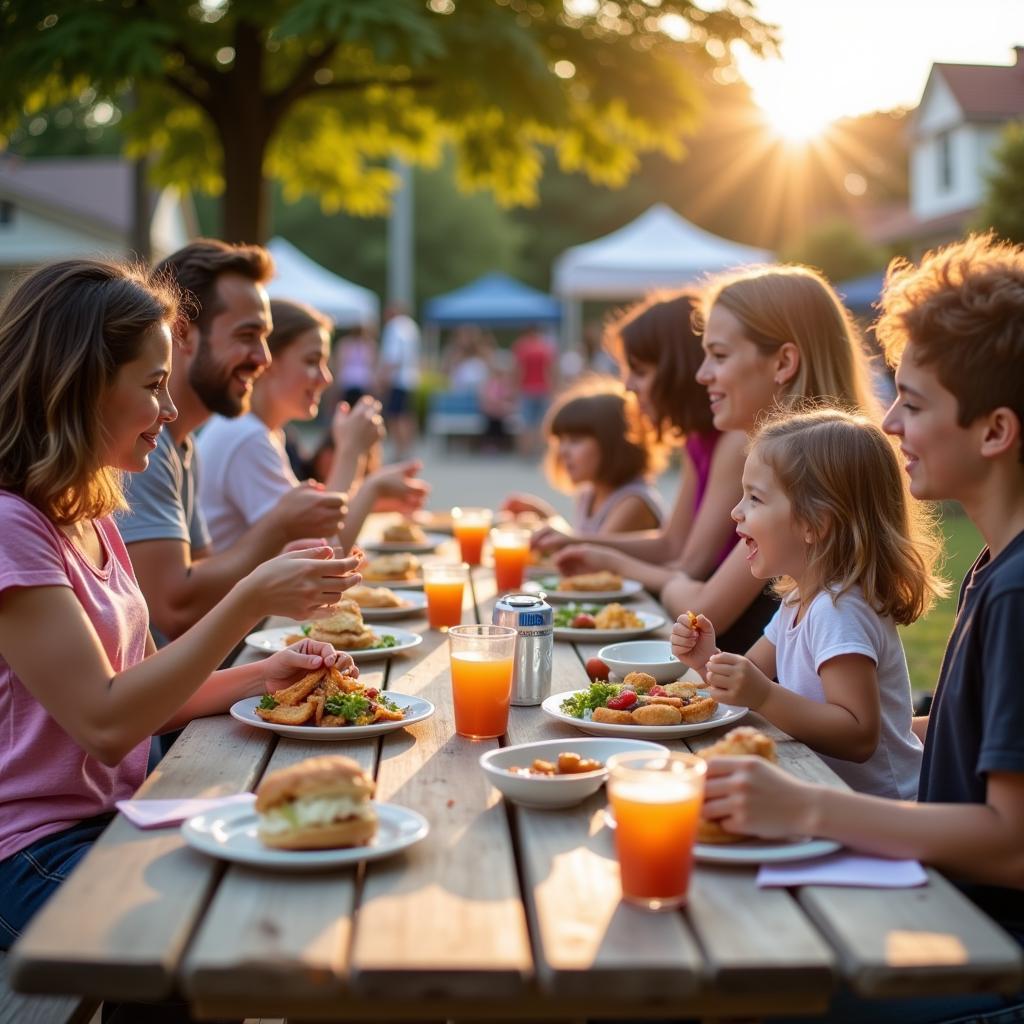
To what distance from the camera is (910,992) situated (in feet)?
5.15

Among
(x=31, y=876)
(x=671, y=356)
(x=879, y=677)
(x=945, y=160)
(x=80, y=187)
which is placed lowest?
(x=31, y=876)

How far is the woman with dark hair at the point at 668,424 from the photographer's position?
429cm

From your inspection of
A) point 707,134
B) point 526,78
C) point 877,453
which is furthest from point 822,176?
point 877,453

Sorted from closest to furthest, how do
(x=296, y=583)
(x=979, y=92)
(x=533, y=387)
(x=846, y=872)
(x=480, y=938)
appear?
(x=480, y=938), (x=846, y=872), (x=296, y=583), (x=979, y=92), (x=533, y=387)

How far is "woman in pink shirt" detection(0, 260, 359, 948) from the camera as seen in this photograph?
2.23m

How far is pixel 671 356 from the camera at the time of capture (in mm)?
4586

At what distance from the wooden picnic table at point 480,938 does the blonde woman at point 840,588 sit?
0.69 metres

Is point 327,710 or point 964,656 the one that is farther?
→ point 327,710

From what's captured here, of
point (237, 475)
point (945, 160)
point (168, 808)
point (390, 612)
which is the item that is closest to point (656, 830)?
point (168, 808)

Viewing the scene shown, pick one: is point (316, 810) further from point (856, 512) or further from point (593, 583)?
point (593, 583)

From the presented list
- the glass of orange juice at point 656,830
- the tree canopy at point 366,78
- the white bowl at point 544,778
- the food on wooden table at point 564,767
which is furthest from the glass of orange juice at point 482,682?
the tree canopy at point 366,78

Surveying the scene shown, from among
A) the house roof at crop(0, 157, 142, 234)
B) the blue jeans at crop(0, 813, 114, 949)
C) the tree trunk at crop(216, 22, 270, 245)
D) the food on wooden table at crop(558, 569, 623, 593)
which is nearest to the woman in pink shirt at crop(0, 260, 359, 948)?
the blue jeans at crop(0, 813, 114, 949)

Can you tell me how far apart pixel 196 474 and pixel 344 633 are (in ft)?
3.83

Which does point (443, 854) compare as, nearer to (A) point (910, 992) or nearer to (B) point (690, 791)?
(B) point (690, 791)
